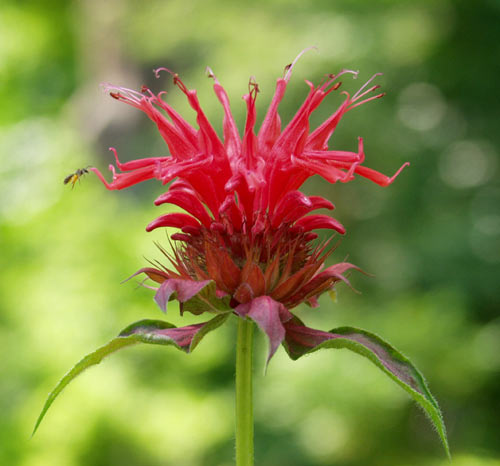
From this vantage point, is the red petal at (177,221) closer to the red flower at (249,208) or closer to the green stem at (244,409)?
the red flower at (249,208)

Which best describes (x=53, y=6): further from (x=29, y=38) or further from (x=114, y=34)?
(x=114, y=34)

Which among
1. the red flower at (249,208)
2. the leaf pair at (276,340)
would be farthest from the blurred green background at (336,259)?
the leaf pair at (276,340)

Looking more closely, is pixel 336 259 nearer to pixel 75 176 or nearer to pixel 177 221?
pixel 75 176

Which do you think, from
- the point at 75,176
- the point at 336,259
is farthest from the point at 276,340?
the point at 336,259

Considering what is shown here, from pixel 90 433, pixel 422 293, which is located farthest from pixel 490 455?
pixel 90 433

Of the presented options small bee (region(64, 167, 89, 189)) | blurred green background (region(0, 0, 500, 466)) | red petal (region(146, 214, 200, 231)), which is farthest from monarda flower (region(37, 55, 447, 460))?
blurred green background (region(0, 0, 500, 466))

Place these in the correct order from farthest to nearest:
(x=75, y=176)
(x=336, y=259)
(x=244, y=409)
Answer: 1. (x=336, y=259)
2. (x=75, y=176)
3. (x=244, y=409)
